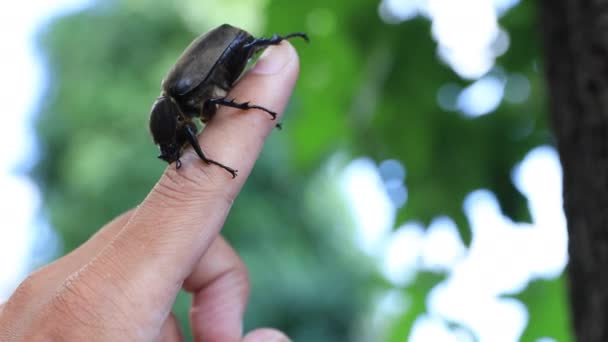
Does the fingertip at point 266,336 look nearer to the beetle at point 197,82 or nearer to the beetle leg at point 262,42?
the beetle at point 197,82

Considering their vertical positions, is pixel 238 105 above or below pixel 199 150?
above

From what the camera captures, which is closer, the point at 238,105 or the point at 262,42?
the point at 238,105

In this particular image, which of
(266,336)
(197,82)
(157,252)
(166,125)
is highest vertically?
→ (197,82)

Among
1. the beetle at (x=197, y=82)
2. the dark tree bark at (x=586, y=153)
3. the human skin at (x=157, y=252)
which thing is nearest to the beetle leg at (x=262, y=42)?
the beetle at (x=197, y=82)

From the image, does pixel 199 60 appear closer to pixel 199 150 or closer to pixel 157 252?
pixel 199 150

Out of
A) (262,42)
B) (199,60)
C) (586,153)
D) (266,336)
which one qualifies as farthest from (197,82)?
(586,153)

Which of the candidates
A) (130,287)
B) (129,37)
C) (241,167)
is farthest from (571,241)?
(129,37)

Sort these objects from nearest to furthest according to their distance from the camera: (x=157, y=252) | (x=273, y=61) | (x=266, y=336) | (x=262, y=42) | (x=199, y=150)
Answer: (x=157, y=252) → (x=199, y=150) → (x=273, y=61) → (x=266, y=336) → (x=262, y=42)
